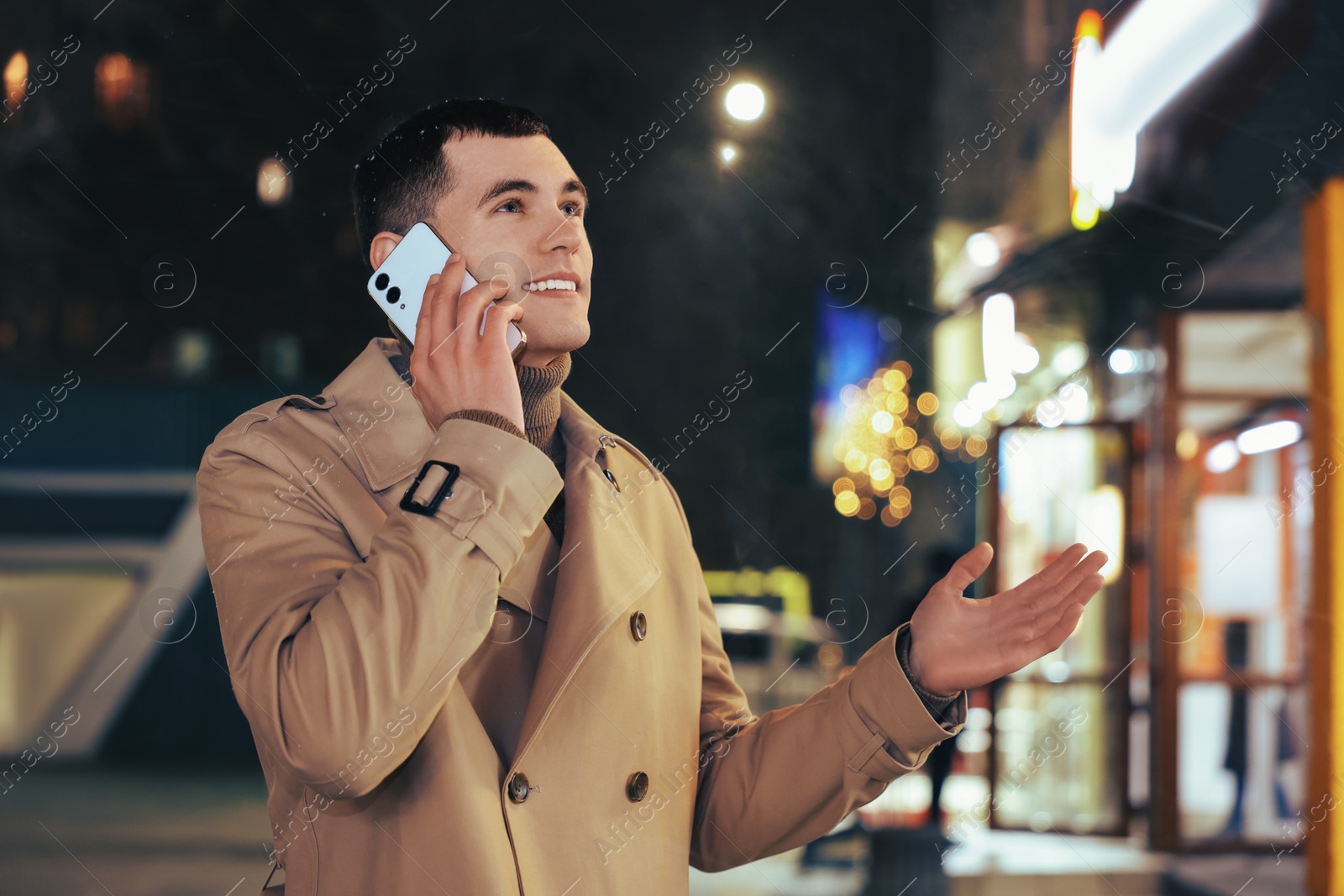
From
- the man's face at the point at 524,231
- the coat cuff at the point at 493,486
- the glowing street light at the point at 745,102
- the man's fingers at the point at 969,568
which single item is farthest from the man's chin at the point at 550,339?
the glowing street light at the point at 745,102

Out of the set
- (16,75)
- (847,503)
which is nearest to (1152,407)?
(847,503)

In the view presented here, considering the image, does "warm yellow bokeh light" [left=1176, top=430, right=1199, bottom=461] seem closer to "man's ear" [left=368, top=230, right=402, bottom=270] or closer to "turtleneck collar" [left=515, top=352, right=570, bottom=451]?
"turtleneck collar" [left=515, top=352, right=570, bottom=451]

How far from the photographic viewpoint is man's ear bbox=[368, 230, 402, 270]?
165 centimetres

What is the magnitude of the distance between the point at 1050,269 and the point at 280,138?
2493 mm

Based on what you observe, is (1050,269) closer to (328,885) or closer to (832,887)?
(832,887)

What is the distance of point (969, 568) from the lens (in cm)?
140

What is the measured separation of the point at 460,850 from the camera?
1.23 meters

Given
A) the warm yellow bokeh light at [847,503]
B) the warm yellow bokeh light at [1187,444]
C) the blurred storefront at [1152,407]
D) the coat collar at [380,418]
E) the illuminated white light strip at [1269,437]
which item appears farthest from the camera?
the warm yellow bokeh light at [1187,444]

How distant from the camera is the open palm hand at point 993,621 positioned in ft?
4.49

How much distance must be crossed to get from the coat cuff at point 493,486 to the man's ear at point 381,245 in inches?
21.7

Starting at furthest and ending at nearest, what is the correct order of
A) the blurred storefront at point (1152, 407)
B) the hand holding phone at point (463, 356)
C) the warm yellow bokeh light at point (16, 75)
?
the blurred storefront at point (1152, 407)
the warm yellow bokeh light at point (16, 75)
the hand holding phone at point (463, 356)

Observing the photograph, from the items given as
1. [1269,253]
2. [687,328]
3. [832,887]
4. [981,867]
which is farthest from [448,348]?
[1269,253]

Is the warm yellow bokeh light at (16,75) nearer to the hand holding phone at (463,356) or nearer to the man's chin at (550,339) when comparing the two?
the man's chin at (550,339)

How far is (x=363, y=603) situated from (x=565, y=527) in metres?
0.41
